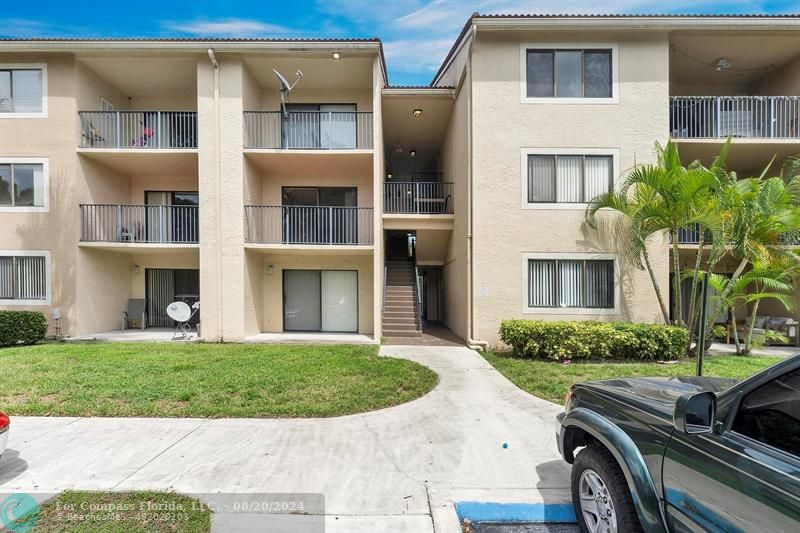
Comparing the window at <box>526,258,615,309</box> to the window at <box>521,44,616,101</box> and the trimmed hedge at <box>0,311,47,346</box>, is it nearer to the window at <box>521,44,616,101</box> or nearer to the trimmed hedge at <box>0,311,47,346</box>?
the window at <box>521,44,616,101</box>

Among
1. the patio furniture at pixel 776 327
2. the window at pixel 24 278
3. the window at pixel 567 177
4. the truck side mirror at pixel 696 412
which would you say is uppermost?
the window at pixel 567 177

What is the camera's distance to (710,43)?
10633 mm

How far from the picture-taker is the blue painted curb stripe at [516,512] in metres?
3.20

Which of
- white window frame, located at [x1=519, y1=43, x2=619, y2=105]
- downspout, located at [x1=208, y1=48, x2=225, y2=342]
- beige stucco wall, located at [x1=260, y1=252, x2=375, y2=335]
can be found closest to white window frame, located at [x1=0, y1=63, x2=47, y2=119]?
downspout, located at [x1=208, y1=48, x2=225, y2=342]

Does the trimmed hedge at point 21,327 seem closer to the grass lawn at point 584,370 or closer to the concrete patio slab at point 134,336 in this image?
the concrete patio slab at point 134,336

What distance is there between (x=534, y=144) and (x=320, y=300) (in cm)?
852

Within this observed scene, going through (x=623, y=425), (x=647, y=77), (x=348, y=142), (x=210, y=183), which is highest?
(x=647, y=77)

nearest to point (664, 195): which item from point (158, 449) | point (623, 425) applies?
point (623, 425)

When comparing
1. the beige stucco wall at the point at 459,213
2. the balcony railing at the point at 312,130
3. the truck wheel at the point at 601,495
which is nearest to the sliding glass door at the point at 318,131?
the balcony railing at the point at 312,130

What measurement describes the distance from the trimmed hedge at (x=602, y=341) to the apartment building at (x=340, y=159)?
1.36 meters

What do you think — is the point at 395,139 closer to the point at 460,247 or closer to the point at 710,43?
the point at 460,247

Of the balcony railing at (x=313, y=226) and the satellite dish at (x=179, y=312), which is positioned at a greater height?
the balcony railing at (x=313, y=226)

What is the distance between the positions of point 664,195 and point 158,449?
1081cm

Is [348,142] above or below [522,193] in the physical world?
above
